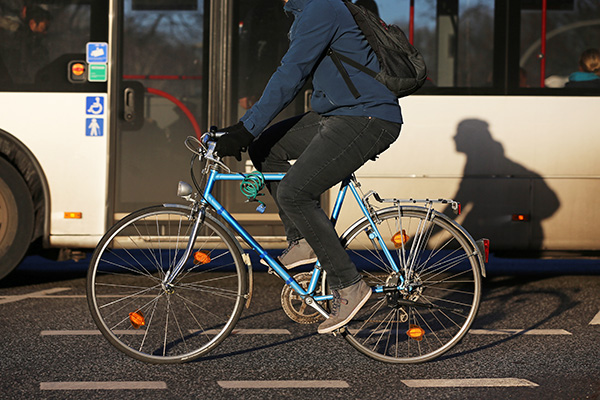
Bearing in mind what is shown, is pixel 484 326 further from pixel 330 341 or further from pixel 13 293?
pixel 13 293

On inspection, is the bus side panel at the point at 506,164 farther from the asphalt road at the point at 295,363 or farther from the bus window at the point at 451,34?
the asphalt road at the point at 295,363

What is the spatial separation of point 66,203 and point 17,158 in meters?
0.50

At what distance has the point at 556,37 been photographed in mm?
7703

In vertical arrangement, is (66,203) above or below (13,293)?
above

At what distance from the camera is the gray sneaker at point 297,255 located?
5055 mm

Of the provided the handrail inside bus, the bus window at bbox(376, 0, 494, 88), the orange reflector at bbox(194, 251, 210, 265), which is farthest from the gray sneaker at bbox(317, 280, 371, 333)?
the bus window at bbox(376, 0, 494, 88)

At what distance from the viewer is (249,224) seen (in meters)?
7.62

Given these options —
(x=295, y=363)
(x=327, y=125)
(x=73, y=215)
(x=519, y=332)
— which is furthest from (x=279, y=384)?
(x=73, y=215)

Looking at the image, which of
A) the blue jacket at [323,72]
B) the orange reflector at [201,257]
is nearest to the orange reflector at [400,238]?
the blue jacket at [323,72]

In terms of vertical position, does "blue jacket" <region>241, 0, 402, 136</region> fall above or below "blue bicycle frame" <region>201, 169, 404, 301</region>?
above

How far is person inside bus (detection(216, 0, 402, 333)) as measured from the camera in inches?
181

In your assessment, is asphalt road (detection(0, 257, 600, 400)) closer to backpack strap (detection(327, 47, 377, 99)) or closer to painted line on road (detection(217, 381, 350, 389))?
painted line on road (detection(217, 381, 350, 389))

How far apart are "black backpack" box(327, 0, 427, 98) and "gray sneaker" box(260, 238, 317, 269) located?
88 cm

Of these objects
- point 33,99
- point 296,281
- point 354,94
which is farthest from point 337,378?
point 33,99
